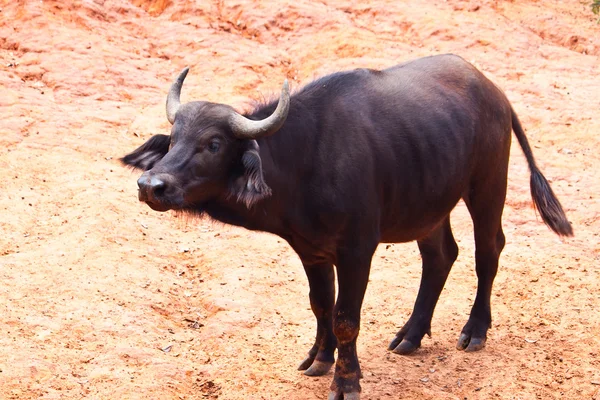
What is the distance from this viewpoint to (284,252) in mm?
9172

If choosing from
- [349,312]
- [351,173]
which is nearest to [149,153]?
[351,173]

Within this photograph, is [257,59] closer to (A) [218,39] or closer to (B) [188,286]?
(A) [218,39]

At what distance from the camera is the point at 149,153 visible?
6.08m

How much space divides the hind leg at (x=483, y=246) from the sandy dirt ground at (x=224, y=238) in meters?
0.16

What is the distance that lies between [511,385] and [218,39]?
908 centimetres

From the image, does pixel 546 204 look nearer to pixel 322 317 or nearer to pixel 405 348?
pixel 405 348

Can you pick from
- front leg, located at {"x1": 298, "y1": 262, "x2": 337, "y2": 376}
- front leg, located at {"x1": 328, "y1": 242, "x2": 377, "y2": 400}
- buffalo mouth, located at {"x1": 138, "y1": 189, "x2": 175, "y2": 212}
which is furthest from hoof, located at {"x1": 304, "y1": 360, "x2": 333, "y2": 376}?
buffalo mouth, located at {"x1": 138, "y1": 189, "x2": 175, "y2": 212}

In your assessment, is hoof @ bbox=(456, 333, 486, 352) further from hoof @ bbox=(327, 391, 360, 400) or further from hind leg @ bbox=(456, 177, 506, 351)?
hoof @ bbox=(327, 391, 360, 400)

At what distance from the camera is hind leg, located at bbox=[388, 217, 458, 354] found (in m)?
7.39

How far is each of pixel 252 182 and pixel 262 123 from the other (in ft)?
1.33

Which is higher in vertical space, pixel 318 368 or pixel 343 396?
pixel 343 396

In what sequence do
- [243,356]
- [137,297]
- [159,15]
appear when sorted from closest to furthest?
[243,356]
[137,297]
[159,15]

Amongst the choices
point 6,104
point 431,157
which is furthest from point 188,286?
point 6,104

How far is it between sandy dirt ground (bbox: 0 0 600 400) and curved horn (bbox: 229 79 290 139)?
202cm
